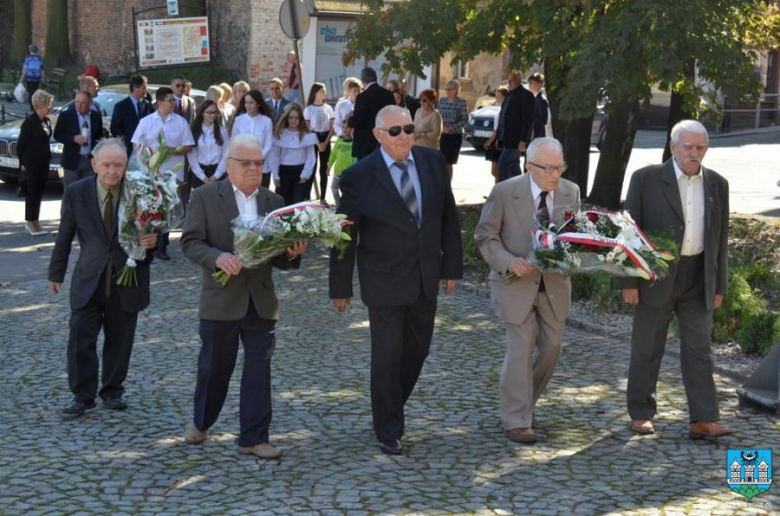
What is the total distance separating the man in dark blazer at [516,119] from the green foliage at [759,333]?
318 inches

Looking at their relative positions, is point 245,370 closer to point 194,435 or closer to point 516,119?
point 194,435

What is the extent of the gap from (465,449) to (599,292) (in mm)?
4586

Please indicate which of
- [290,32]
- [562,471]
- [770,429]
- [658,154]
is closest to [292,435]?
[562,471]

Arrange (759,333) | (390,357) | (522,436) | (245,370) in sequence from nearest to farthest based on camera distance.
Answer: (245,370), (390,357), (522,436), (759,333)

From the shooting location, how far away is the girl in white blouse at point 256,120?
14625mm

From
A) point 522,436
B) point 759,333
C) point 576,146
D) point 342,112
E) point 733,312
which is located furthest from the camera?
point 342,112

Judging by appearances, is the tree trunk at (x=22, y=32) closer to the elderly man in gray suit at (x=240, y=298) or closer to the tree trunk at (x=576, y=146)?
the tree trunk at (x=576, y=146)

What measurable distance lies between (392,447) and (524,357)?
100cm

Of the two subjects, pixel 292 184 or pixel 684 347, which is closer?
pixel 684 347

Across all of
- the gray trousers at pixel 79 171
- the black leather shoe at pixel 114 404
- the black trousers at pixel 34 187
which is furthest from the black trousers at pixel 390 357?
the black trousers at pixel 34 187

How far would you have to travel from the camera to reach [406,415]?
27.0ft

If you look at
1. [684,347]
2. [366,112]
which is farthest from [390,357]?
→ [366,112]

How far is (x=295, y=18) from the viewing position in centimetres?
1788

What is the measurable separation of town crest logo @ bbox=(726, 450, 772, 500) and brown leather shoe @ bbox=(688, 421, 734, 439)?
0.85 ft
